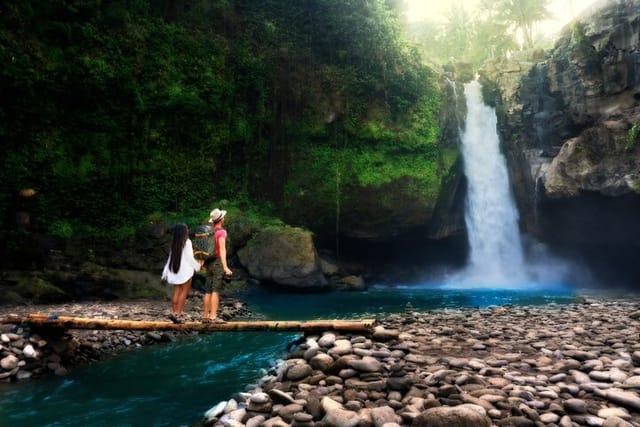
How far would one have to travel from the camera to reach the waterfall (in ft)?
82.3

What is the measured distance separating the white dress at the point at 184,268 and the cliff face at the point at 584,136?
1902 cm

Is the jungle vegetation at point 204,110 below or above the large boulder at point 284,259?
above

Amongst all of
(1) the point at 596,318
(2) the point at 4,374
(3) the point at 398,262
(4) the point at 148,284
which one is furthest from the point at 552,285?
(2) the point at 4,374

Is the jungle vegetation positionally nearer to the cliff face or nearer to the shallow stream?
the cliff face

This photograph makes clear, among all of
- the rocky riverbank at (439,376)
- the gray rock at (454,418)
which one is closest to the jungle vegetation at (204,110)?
the rocky riverbank at (439,376)

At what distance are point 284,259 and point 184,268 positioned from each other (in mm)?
13049

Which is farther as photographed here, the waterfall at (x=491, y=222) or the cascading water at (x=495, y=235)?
the waterfall at (x=491, y=222)

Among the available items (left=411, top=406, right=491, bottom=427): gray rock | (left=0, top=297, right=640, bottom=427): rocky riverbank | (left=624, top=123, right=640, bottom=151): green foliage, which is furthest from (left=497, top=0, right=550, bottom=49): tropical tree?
(left=411, top=406, right=491, bottom=427): gray rock

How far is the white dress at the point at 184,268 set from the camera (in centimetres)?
774

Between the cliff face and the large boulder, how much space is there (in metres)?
12.5

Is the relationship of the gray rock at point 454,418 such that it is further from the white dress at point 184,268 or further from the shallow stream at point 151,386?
the white dress at point 184,268

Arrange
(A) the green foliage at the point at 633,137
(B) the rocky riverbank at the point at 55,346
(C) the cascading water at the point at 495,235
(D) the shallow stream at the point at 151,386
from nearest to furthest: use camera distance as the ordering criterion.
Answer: (D) the shallow stream at the point at 151,386
(B) the rocky riverbank at the point at 55,346
(A) the green foliage at the point at 633,137
(C) the cascading water at the point at 495,235

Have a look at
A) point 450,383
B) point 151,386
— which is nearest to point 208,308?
point 151,386

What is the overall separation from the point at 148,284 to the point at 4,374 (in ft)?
33.3
